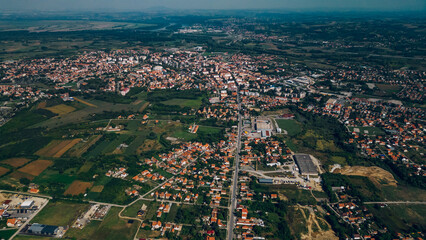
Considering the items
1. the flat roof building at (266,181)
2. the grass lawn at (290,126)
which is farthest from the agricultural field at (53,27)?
the flat roof building at (266,181)

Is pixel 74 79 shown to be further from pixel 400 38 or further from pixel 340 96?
pixel 400 38

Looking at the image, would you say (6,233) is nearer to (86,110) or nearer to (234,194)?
(234,194)

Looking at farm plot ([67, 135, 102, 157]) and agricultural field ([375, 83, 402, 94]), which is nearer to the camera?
farm plot ([67, 135, 102, 157])

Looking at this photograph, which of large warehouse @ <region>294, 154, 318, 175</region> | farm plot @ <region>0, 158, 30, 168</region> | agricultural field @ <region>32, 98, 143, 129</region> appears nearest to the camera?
large warehouse @ <region>294, 154, 318, 175</region>

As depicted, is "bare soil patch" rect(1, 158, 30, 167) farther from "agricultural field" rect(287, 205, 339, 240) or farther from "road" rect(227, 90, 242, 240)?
"agricultural field" rect(287, 205, 339, 240)

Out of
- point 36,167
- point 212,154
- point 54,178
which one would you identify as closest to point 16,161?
point 36,167

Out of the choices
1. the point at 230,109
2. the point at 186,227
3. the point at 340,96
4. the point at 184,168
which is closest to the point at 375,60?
the point at 340,96

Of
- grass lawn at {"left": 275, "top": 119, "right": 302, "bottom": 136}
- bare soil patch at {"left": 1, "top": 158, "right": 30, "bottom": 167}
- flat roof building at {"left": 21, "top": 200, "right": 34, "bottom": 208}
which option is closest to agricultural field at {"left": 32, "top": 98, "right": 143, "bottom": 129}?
bare soil patch at {"left": 1, "top": 158, "right": 30, "bottom": 167}
